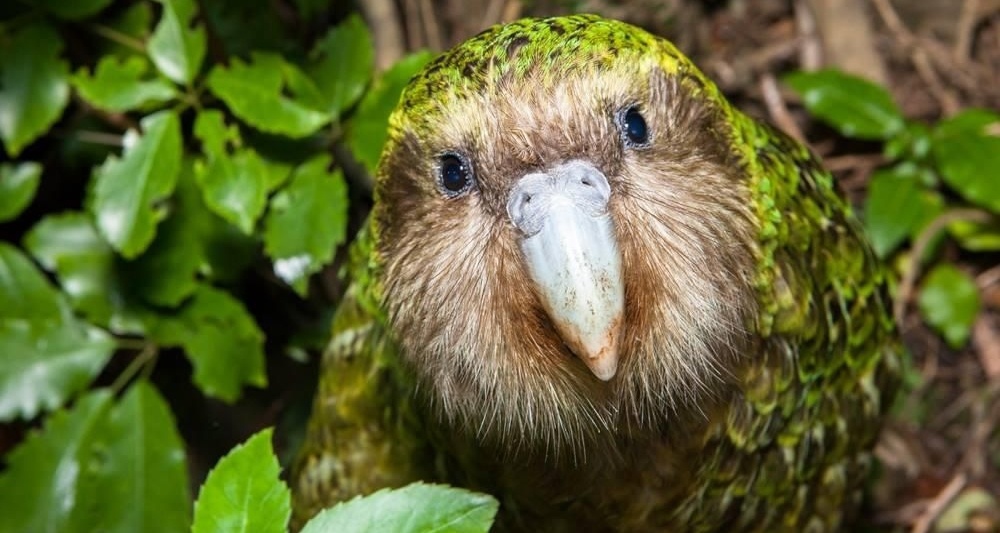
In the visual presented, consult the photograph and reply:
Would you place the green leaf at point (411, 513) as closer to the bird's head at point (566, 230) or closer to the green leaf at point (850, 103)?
the bird's head at point (566, 230)

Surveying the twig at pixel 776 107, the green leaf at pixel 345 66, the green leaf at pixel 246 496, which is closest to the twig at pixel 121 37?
the green leaf at pixel 345 66

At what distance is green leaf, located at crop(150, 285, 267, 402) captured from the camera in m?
2.51

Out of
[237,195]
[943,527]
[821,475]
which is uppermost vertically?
[237,195]

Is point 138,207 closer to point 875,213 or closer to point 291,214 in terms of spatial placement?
point 291,214

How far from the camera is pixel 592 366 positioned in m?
1.52

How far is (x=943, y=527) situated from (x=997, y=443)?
0.85ft

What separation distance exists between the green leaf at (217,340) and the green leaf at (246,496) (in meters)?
0.99

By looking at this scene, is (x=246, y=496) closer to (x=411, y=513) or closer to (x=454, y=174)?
(x=411, y=513)

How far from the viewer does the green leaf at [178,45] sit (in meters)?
2.35

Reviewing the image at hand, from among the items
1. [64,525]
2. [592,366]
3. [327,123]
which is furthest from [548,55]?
[64,525]

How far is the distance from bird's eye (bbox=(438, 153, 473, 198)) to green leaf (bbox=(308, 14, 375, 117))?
0.83m

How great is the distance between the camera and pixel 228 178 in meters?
2.36

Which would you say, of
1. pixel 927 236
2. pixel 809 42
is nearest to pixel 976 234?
pixel 927 236

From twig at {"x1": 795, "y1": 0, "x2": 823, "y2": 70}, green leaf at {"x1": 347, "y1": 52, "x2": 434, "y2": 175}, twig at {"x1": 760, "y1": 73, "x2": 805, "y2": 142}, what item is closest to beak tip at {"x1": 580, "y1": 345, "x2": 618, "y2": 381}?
green leaf at {"x1": 347, "y1": 52, "x2": 434, "y2": 175}
